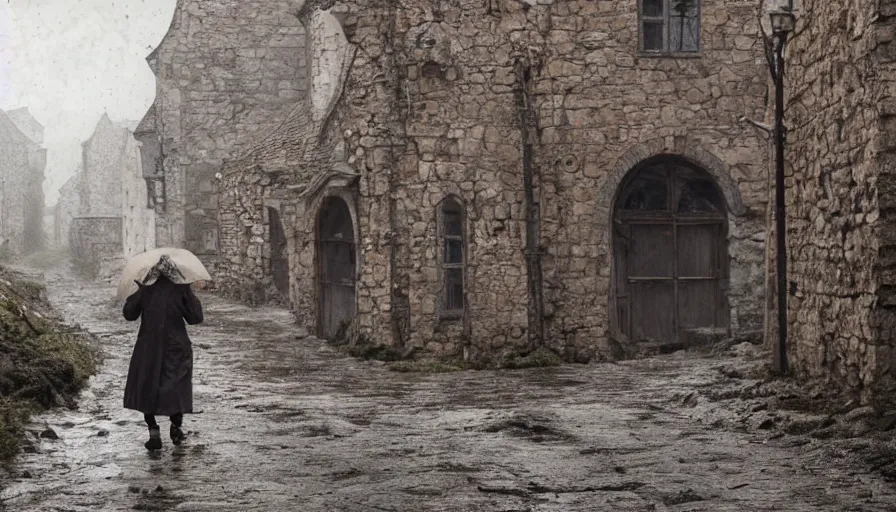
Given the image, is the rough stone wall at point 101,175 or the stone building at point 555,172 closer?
the stone building at point 555,172

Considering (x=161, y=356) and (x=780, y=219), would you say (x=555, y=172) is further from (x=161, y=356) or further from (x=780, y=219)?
(x=161, y=356)

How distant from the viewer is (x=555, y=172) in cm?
1600

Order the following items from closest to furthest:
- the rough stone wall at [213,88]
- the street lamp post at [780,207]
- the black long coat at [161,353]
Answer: the black long coat at [161,353] < the street lamp post at [780,207] < the rough stone wall at [213,88]

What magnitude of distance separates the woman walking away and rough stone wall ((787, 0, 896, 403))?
5.24 m

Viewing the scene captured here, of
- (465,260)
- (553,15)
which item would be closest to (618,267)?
(465,260)

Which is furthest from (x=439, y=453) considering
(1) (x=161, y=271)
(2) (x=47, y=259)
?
(2) (x=47, y=259)

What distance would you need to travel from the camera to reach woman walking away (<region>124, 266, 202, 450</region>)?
364 inches

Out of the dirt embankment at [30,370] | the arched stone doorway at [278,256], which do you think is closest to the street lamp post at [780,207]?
the dirt embankment at [30,370]

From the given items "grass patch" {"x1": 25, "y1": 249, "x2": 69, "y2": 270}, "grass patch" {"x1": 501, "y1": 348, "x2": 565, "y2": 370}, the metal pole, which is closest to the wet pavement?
the metal pole

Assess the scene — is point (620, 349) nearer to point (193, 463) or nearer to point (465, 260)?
point (465, 260)

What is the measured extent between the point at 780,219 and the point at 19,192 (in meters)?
47.8

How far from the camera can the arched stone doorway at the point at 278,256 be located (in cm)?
2492

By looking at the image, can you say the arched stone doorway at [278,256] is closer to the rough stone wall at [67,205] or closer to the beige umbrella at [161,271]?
the beige umbrella at [161,271]

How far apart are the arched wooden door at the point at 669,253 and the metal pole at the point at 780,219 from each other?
167 inches
